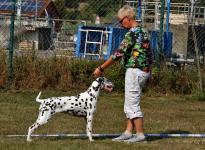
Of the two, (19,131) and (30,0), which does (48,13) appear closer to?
(30,0)

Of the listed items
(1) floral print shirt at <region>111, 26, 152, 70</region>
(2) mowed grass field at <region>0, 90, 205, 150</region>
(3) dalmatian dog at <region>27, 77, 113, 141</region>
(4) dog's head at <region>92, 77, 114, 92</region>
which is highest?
(1) floral print shirt at <region>111, 26, 152, 70</region>

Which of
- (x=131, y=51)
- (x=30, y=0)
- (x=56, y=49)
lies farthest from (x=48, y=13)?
(x=131, y=51)

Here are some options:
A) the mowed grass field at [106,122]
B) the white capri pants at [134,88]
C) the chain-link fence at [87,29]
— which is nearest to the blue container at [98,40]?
the chain-link fence at [87,29]

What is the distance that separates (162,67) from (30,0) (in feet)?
29.2

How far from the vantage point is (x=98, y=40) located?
59.6 ft

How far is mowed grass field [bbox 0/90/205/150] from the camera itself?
832 centimetres

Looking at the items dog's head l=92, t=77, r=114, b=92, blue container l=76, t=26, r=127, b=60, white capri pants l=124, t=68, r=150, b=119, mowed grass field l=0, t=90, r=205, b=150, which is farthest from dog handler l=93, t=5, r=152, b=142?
blue container l=76, t=26, r=127, b=60

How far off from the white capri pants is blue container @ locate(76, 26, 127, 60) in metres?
6.58

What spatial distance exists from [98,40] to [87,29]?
0.92 meters

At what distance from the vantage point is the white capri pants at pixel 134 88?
8477 millimetres

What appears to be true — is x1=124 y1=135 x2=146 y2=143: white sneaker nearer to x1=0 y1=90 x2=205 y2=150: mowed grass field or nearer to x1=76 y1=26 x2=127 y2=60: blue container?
x1=0 y1=90 x2=205 y2=150: mowed grass field

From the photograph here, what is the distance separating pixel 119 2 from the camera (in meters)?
19.0

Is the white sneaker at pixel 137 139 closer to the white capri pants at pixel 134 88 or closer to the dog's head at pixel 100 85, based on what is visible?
the white capri pants at pixel 134 88

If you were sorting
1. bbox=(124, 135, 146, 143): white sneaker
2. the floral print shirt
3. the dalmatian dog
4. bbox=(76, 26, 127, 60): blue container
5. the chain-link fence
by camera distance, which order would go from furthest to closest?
bbox=(76, 26, 127, 60): blue container < the chain-link fence < bbox=(124, 135, 146, 143): white sneaker < the floral print shirt < the dalmatian dog
